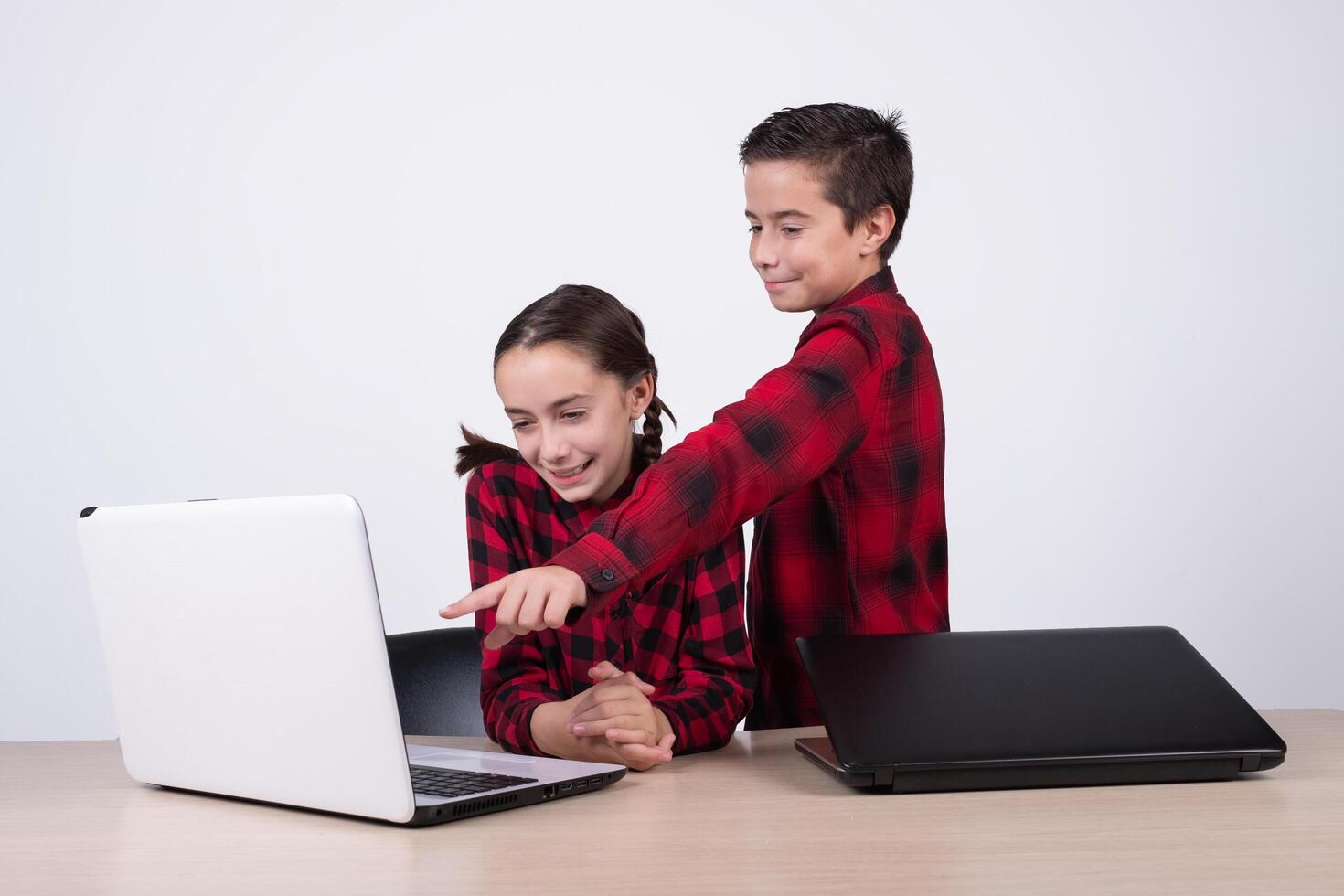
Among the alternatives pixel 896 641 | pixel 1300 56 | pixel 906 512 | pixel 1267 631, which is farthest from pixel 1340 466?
pixel 896 641

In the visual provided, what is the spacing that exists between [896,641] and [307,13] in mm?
2725

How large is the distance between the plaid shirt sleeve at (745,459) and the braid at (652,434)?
11.1 inches

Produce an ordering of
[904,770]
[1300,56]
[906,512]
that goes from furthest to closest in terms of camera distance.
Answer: [1300,56] < [906,512] < [904,770]

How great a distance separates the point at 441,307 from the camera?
127 inches

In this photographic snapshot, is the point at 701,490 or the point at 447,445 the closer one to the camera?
the point at 701,490

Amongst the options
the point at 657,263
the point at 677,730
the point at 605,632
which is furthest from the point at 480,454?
the point at 657,263

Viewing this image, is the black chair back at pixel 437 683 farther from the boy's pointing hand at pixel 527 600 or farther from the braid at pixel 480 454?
the boy's pointing hand at pixel 527 600

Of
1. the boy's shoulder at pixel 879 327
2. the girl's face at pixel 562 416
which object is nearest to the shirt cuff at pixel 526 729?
the girl's face at pixel 562 416

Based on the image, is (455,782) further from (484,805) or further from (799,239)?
(799,239)

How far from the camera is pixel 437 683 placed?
185cm

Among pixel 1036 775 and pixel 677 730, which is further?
pixel 677 730

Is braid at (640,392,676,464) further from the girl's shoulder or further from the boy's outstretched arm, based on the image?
the boy's outstretched arm

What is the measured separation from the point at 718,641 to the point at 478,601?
1.65 feet

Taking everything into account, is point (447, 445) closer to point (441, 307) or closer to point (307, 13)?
point (441, 307)
